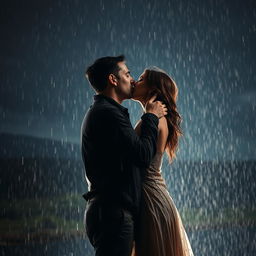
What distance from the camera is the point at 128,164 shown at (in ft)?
4.48

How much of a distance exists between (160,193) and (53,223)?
889cm

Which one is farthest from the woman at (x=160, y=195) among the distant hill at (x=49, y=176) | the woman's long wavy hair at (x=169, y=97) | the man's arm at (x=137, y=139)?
the distant hill at (x=49, y=176)

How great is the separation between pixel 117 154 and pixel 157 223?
0.29 meters

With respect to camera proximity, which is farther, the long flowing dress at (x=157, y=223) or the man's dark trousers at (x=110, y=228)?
the long flowing dress at (x=157, y=223)

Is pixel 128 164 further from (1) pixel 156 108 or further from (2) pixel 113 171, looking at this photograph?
(1) pixel 156 108

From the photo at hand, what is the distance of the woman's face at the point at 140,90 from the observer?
1626 mm

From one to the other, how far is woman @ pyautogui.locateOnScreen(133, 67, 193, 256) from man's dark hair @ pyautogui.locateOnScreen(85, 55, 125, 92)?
14 cm

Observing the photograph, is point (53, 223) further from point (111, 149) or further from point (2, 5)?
A: point (111, 149)

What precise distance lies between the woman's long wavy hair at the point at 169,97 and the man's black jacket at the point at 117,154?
0.18m

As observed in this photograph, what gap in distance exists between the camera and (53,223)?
9.98 metres

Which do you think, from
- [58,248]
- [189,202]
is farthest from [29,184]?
[189,202]

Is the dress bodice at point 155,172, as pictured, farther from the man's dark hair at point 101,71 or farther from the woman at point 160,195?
the man's dark hair at point 101,71

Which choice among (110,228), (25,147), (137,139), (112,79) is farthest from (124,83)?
(25,147)

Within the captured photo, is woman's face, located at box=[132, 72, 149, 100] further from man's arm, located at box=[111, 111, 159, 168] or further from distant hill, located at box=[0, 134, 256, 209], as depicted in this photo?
distant hill, located at box=[0, 134, 256, 209]
